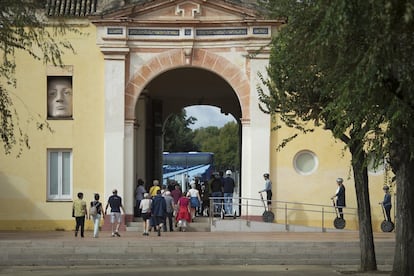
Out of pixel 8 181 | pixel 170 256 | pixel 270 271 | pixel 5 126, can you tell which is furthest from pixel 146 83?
pixel 5 126

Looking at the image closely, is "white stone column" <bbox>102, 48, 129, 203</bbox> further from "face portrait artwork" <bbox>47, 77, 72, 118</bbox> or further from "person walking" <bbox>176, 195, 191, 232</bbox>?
"person walking" <bbox>176, 195, 191, 232</bbox>

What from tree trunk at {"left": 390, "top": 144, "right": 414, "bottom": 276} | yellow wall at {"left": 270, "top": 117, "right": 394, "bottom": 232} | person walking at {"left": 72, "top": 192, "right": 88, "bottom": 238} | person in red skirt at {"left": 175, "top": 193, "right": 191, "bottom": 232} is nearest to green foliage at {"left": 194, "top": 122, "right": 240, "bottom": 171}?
yellow wall at {"left": 270, "top": 117, "right": 394, "bottom": 232}

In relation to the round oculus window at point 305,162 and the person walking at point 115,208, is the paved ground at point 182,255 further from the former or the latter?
the round oculus window at point 305,162

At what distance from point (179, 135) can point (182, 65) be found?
49.2m

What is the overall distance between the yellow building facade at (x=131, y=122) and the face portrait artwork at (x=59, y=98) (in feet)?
0.60

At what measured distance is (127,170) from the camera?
2911cm

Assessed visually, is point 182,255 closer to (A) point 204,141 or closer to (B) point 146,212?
(B) point 146,212

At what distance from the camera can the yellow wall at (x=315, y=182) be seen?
29141mm

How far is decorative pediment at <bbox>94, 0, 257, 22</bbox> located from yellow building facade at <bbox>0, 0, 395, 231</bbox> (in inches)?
1.4

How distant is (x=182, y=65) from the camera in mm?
29359

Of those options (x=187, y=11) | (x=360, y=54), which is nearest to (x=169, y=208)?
(x=187, y=11)

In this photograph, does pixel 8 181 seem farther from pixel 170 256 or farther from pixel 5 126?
pixel 5 126

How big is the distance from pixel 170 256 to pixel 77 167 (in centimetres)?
776

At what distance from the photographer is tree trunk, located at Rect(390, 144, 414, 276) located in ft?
55.6
